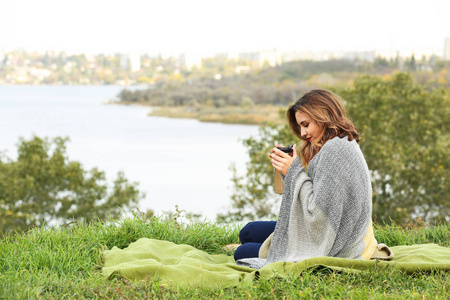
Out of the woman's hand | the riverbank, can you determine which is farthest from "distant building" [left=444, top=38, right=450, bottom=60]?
the woman's hand

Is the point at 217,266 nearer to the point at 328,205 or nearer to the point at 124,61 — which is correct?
the point at 328,205

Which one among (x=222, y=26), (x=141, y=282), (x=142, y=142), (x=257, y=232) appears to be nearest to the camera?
(x=141, y=282)

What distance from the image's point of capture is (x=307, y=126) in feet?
10.9

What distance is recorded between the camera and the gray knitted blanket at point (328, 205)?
3080 mm

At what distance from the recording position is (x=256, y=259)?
344 cm

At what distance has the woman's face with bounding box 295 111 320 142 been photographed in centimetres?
328

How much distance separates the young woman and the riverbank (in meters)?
27.4

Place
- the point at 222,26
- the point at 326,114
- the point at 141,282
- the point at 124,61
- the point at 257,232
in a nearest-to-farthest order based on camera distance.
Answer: the point at 141,282
the point at 326,114
the point at 257,232
the point at 222,26
the point at 124,61

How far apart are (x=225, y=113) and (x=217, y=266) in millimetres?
Answer: 34713

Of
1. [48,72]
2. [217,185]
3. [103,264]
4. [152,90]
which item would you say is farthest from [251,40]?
[103,264]

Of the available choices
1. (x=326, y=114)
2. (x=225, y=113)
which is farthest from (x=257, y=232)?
(x=225, y=113)

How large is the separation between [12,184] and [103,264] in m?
8.05

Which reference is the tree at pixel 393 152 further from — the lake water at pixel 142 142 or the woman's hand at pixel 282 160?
the woman's hand at pixel 282 160

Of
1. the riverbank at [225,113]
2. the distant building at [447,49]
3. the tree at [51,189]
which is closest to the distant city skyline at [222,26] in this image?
the distant building at [447,49]
